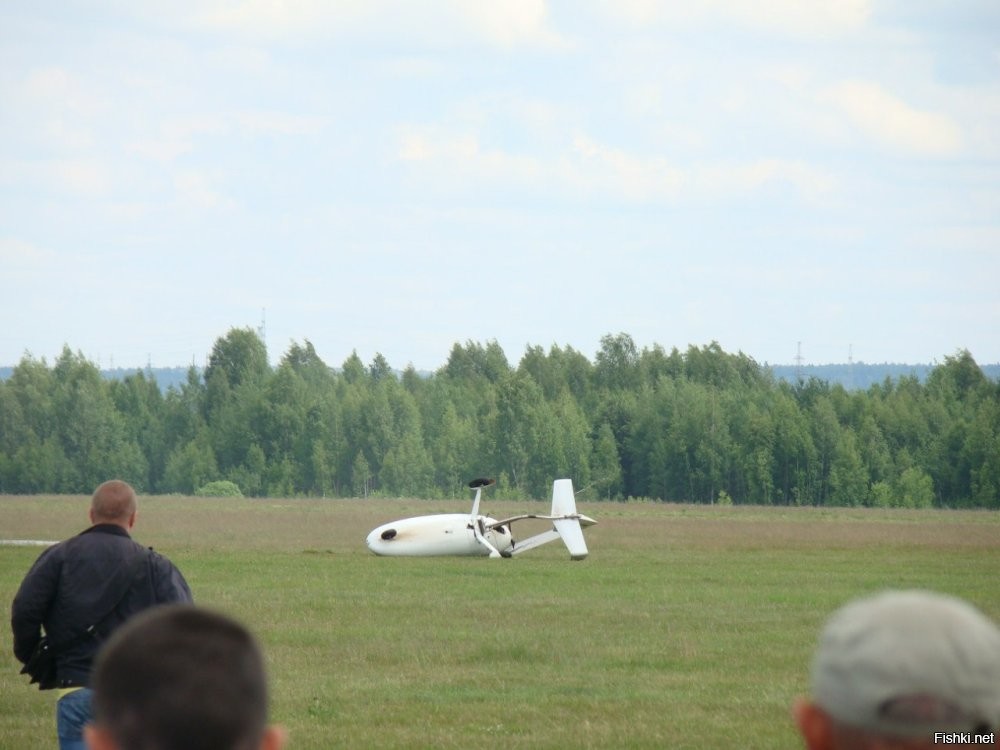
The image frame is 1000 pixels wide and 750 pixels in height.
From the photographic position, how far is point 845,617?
2.41 m

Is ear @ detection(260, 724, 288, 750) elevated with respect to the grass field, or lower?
elevated

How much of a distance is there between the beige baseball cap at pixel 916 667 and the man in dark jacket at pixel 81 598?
5.79 meters

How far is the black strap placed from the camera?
25.2 feet

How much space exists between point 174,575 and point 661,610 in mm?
14665

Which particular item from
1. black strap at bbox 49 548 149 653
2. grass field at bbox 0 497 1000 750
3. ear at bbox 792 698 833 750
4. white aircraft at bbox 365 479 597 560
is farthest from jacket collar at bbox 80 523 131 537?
white aircraft at bbox 365 479 597 560

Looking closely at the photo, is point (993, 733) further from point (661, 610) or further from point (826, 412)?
point (826, 412)

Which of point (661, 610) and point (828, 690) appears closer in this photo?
point (828, 690)

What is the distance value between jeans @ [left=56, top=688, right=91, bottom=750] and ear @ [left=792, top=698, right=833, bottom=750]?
577 cm

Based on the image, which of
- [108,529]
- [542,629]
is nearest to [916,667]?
[108,529]

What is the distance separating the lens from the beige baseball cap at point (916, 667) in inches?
90.7

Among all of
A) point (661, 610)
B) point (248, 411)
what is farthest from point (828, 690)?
point (248, 411)

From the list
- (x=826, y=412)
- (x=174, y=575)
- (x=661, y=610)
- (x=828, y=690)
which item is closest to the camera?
(x=828, y=690)

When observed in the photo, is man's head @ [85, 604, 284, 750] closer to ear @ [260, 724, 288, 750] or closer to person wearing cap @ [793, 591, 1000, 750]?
ear @ [260, 724, 288, 750]

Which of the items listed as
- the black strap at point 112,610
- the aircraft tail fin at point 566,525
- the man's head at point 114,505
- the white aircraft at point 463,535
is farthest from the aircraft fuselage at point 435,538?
the black strap at point 112,610
